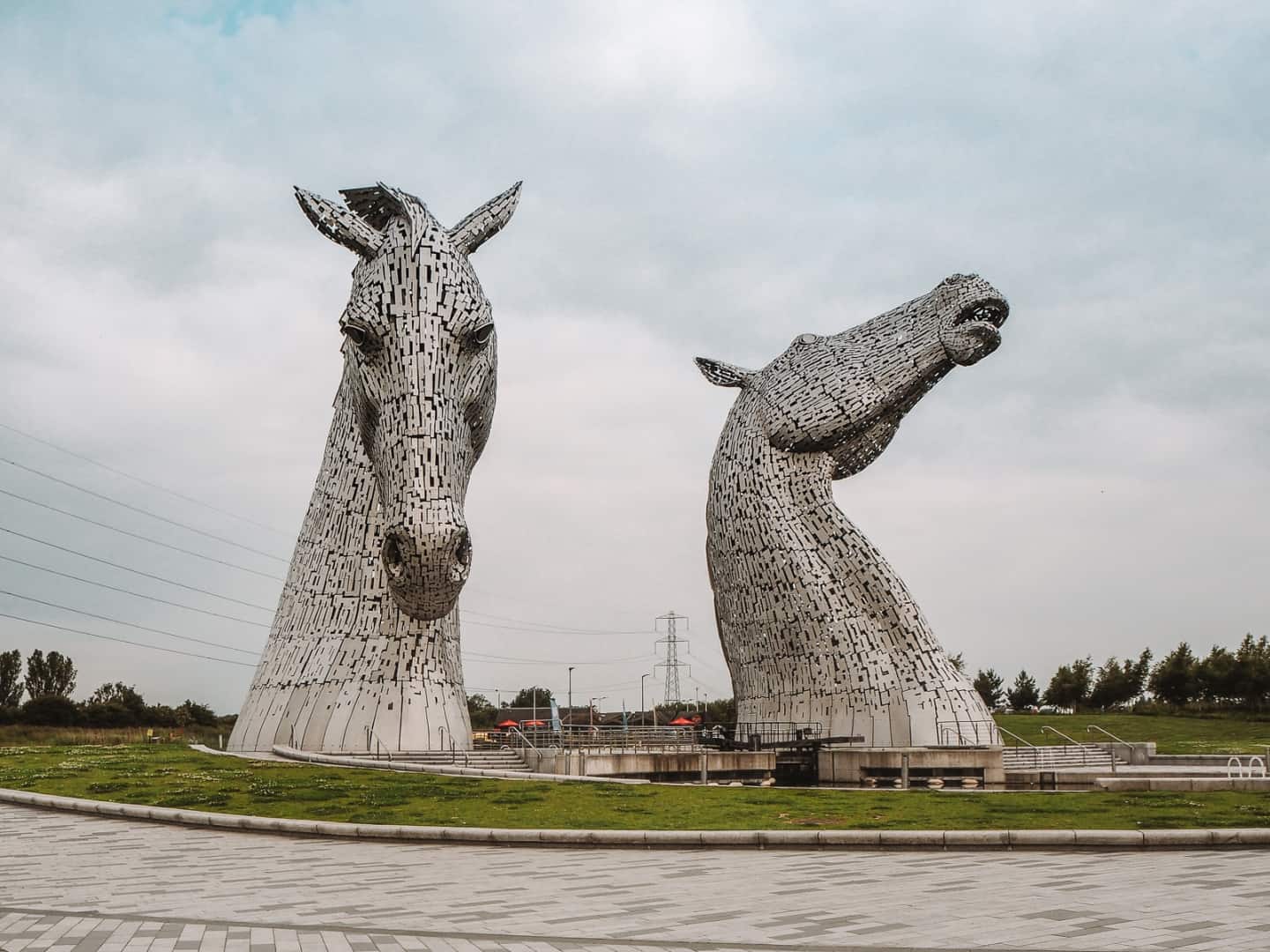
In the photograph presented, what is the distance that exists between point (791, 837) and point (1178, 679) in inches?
2213

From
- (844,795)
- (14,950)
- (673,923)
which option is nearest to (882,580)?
(844,795)

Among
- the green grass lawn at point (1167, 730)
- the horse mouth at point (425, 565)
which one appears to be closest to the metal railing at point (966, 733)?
the green grass lawn at point (1167, 730)

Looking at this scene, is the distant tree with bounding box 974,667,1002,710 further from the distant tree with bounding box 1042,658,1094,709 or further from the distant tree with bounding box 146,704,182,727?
the distant tree with bounding box 146,704,182,727

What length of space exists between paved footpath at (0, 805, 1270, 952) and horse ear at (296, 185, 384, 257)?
9.76 m

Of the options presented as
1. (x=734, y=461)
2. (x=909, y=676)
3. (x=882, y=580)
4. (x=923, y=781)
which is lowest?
(x=923, y=781)

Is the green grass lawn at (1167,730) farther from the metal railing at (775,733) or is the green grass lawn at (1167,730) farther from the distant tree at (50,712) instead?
the distant tree at (50,712)

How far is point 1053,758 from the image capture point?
26875 millimetres

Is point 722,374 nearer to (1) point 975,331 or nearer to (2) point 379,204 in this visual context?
(1) point 975,331

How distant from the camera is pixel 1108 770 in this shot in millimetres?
23234

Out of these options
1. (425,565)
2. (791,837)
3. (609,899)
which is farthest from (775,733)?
(609,899)

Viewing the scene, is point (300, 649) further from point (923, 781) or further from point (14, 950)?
point (14, 950)

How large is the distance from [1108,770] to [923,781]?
3770mm

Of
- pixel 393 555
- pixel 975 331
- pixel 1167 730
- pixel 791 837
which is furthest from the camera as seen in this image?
pixel 1167 730

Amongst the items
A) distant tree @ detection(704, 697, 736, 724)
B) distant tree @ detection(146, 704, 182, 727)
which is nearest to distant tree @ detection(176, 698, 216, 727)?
distant tree @ detection(146, 704, 182, 727)
